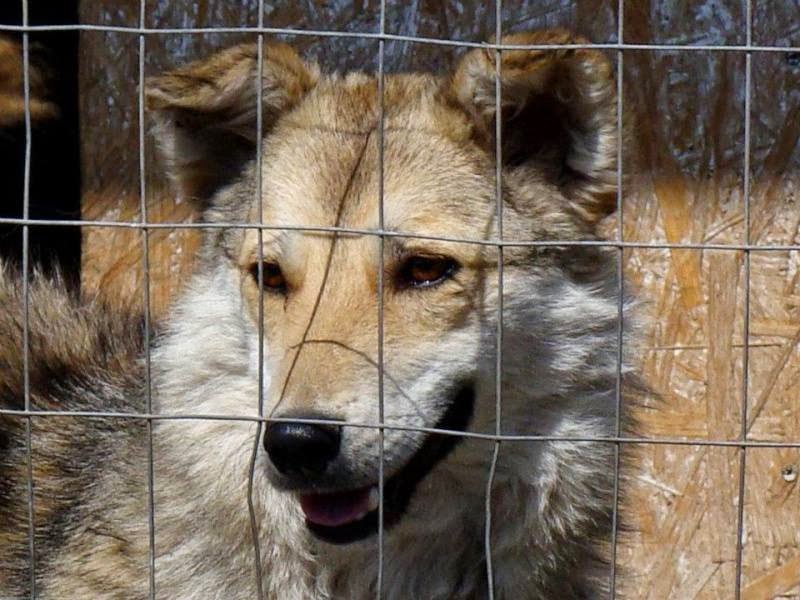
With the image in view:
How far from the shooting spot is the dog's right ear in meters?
3.59

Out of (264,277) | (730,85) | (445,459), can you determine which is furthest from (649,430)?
(264,277)

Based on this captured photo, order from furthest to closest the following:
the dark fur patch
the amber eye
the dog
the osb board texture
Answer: the osb board texture, the dark fur patch, the amber eye, the dog

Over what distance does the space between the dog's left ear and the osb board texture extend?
132cm

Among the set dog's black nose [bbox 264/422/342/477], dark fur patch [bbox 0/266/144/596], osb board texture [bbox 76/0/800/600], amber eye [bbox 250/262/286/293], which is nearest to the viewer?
dog's black nose [bbox 264/422/342/477]

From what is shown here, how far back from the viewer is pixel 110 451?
156 inches

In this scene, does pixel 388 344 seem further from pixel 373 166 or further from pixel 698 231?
pixel 698 231

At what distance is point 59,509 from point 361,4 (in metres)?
2.27

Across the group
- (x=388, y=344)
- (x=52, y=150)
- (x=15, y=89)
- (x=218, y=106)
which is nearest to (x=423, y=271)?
(x=388, y=344)

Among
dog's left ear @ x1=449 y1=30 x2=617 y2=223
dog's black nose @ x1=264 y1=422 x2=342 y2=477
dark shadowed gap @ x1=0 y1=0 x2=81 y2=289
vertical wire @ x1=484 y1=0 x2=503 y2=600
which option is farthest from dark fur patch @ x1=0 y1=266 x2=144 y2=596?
dog's left ear @ x1=449 y1=30 x2=617 y2=223

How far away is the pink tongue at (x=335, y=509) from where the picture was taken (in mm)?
3354

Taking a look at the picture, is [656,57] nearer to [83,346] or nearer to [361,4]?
[361,4]

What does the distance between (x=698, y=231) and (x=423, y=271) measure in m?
1.90

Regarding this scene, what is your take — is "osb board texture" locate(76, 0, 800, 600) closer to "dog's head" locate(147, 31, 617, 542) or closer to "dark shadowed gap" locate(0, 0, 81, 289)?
"dark shadowed gap" locate(0, 0, 81, 289)

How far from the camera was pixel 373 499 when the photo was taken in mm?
3344
